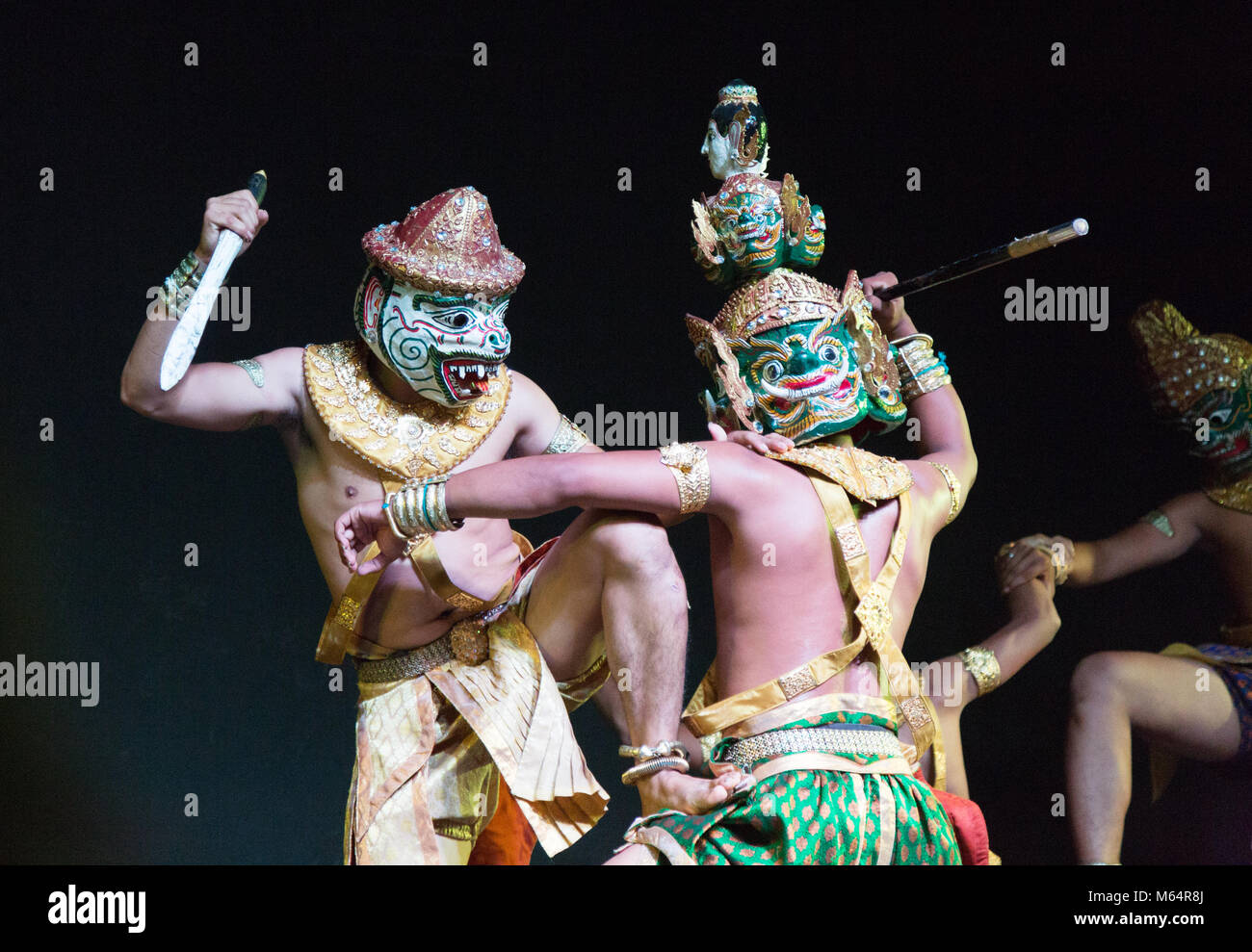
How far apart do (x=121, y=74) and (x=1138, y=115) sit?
7.35 feet

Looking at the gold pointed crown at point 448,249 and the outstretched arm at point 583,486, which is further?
the gold pointed crown at point 448,249

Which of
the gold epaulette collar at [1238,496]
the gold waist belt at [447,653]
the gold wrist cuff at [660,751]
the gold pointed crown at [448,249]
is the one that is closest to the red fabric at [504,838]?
the gold waist belt at [447,653]

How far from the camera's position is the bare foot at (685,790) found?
2285mm

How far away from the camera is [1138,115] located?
3.48 m

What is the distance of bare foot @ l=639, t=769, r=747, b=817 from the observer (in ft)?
7.50

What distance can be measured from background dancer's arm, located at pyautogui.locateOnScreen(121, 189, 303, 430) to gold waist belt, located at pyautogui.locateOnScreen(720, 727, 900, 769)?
0.96 m

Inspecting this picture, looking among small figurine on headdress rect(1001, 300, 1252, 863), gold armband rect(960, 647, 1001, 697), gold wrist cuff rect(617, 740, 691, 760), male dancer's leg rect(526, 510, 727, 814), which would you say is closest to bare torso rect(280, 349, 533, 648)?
male dancer's leg rect(526, 510, 727, 814)

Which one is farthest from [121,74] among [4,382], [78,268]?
[4,382]

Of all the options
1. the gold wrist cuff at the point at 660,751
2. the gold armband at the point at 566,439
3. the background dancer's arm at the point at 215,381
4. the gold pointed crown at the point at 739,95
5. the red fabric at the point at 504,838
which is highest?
the gold pointed crown at the point at 739,95

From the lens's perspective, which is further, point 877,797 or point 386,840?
point 386,840

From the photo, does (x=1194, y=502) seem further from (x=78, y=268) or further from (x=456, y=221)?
(x=78, y=268)

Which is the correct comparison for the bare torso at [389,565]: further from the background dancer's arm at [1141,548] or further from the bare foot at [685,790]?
the background dancer's arm at [1141,548]

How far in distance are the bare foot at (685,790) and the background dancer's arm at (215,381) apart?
0.90 meters

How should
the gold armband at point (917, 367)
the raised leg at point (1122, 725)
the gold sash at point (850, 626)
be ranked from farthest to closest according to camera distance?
the raised leg at point (1122, 725) → the gold armband at point (917, 367) → the gold sash at point (850, 626)
